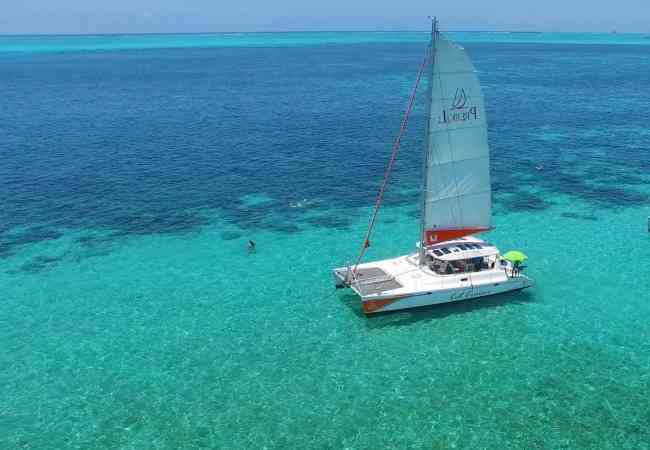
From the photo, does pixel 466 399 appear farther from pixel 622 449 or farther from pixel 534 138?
pixel 534 138

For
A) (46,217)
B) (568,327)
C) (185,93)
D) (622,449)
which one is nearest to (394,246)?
(568,327)

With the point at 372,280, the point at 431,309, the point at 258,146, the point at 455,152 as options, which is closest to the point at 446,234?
the point at 431,309

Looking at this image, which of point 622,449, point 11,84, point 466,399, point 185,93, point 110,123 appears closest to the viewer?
point 622,449

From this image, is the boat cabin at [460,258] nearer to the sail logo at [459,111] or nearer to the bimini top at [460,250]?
the bimini top at [460,250]

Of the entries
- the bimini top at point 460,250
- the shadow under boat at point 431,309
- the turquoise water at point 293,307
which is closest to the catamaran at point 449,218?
the bimini top at point 460,250

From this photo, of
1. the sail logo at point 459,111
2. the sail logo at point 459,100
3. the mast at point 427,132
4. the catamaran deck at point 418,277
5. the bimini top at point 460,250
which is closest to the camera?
the mast at point 427,132

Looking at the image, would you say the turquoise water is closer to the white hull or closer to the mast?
the white hull

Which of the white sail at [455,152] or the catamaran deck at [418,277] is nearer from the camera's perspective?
the white sail at [455,152]

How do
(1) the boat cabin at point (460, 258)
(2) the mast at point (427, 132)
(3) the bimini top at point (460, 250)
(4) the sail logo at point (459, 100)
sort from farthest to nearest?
1. (3) the bimini top at point (460, 250)
2. (1) the boat cabin at point (460, 258)
3. (4) the sail logo at point (459, 100)
4. (2) the mast at point (427, 132)
